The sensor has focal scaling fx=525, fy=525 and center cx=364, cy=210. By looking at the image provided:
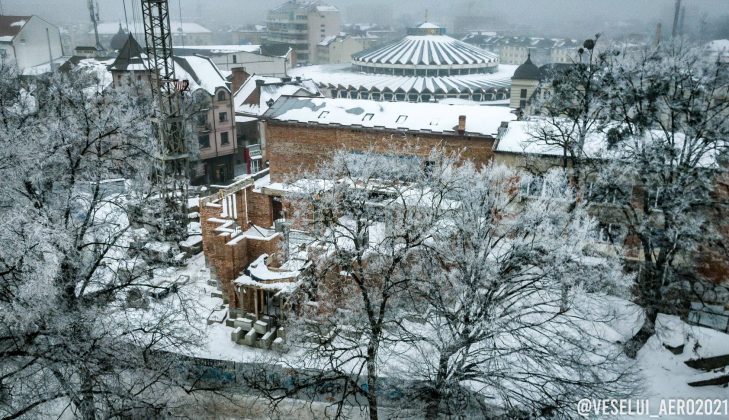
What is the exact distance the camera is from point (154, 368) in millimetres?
15609

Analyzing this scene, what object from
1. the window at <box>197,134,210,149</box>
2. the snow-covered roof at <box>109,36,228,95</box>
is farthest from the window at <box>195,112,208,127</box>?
the snow-covered roof at <box>109,36,228,95</box>

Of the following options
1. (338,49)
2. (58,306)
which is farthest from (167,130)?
(338,49)

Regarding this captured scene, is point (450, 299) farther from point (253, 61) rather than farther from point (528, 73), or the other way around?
point (253, 61)

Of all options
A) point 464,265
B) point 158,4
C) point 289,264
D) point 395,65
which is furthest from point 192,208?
point 395,65

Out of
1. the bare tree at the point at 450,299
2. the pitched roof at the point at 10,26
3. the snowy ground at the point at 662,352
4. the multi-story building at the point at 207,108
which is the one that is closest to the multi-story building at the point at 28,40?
the pitched roof at the point at 10,26

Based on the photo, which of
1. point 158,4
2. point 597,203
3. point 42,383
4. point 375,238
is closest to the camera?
point 42,383

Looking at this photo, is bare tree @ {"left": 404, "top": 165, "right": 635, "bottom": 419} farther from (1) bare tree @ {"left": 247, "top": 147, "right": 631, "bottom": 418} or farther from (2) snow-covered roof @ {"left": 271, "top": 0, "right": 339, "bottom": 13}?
(2) snow-covered roof @ {"left": 271, "top": 0, "right": 339, "bottom": 13}

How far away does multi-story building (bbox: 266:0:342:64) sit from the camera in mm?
124875

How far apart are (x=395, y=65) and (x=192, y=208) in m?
46.8

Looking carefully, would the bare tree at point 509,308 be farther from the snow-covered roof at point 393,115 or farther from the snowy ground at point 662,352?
the snow-covered roof at point 393,115

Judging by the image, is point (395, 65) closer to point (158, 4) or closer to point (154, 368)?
point (158, 4)

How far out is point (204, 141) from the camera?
133 feet

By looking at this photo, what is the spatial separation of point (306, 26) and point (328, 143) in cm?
10533

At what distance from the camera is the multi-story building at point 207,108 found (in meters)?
39.9
